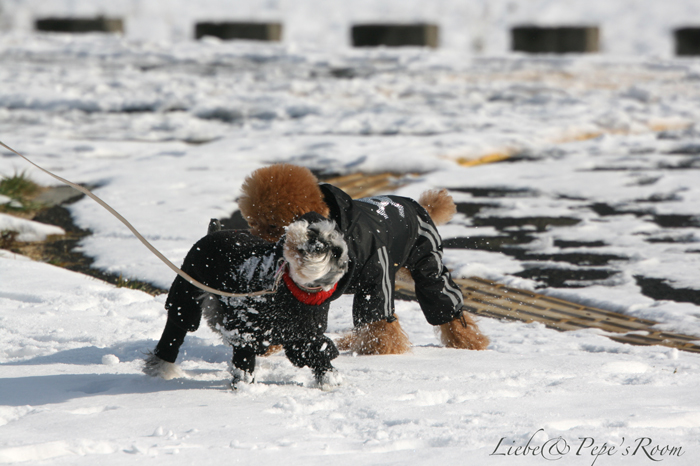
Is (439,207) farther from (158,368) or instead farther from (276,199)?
(158,368)

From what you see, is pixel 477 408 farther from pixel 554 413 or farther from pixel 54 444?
pixel 54 444

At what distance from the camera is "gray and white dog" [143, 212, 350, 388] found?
234 cm

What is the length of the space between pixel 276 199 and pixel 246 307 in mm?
396

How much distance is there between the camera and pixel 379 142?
27.1 feet

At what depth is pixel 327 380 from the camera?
2668mm

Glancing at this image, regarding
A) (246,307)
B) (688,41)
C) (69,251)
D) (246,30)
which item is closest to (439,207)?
(246,307)

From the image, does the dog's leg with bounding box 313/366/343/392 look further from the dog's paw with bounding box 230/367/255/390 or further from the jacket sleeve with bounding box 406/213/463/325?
the jacket sleeve with bounding box 406/213/463/325

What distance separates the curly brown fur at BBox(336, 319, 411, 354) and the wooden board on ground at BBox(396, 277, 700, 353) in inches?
17.0

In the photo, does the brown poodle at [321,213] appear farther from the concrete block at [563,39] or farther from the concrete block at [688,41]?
the concrete block at [688,41]

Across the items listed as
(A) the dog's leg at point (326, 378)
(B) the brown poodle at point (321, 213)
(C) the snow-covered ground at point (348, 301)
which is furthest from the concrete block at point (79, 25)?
(A) the dog's leg at point (326, 378)

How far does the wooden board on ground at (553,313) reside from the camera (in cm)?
351

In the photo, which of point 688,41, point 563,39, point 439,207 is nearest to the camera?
point 439,207

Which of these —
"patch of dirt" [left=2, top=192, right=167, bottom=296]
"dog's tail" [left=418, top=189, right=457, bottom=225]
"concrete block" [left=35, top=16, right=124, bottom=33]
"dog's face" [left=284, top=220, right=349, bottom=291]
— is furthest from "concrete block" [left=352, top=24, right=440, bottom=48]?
"dog's face" [left=284, top=220, right=349, bottom=291]

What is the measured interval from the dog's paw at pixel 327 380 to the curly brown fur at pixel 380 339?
59cm
